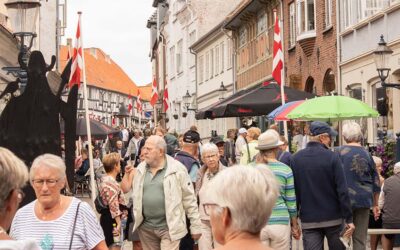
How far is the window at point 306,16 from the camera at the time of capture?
30531 mm

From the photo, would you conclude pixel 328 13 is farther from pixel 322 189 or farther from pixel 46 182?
pixel 46 182

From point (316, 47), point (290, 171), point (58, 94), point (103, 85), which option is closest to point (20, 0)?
point (58, 94)

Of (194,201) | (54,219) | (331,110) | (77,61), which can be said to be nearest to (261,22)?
(331,110)

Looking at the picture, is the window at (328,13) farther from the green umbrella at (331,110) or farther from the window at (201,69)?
the window at (201,69)

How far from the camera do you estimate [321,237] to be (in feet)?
33.6

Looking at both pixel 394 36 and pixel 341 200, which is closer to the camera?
pixel 341 200

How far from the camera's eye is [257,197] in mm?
4207

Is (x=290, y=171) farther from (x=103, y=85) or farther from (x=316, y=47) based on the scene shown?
(x=103, y=85)

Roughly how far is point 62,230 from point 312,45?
79.3 ft

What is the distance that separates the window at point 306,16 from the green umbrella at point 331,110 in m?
14.3

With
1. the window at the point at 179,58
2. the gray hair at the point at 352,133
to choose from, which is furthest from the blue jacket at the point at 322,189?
the window at the point at 179,58

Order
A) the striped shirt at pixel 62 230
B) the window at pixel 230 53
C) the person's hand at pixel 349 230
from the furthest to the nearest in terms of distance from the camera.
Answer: the window at pixel 230 53
the person's hand at pixel 349 230
the striped shirt at pixel 62 230

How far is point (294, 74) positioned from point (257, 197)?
93.1ft

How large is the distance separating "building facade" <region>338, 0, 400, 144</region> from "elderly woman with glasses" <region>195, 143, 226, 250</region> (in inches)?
411
